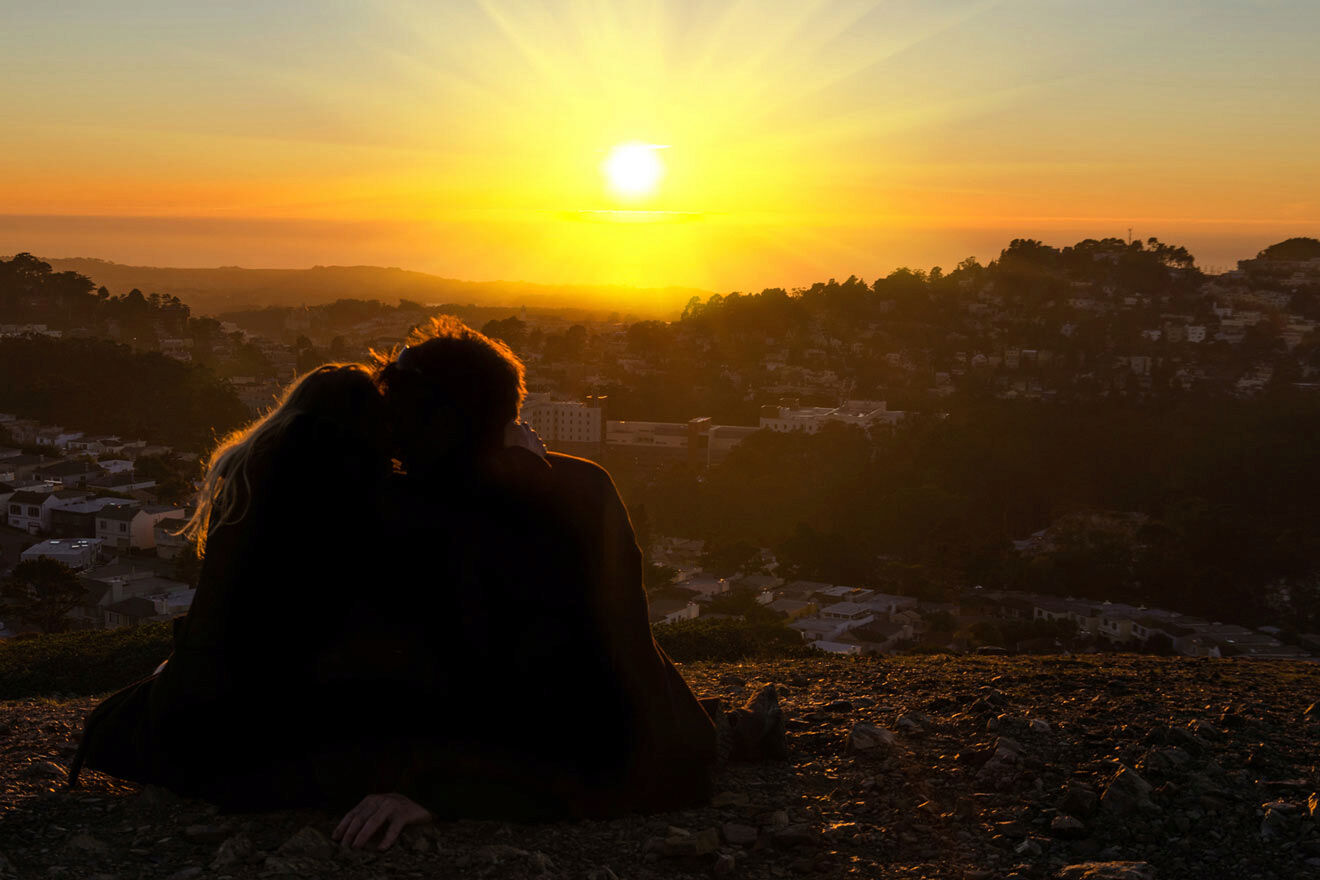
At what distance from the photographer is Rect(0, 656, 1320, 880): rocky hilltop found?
2.86 m

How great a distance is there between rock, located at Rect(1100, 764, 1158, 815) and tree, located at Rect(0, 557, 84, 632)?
12872 mm

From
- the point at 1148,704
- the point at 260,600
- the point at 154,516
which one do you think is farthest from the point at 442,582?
the point at 154,516

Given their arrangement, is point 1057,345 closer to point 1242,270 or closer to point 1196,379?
point 1196,379

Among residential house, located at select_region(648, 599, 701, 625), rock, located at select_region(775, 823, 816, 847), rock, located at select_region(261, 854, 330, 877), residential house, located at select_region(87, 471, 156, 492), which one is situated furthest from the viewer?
residential house, located at select_region(87, 471, 156, 492)

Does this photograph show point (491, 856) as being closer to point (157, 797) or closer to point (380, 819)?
point (380, 819)

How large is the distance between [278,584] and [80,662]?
516 cm

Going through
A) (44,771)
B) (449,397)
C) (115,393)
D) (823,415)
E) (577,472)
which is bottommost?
(115,393)

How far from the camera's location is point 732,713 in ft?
12.8

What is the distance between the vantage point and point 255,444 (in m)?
2.88

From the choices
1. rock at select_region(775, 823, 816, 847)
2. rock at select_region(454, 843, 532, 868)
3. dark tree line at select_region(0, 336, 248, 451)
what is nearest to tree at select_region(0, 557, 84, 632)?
rock at select_region(454, 843, 532, 868)

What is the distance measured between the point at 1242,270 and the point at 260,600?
66546 mm

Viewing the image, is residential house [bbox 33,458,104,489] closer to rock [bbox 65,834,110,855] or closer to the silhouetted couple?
rock [bbox 65,834,110,855]

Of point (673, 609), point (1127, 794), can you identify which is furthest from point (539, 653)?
point (673, 609)

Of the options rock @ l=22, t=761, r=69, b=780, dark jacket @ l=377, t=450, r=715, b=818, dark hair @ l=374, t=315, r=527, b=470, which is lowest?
rock @ l=22, t=761, r=69, b=780
